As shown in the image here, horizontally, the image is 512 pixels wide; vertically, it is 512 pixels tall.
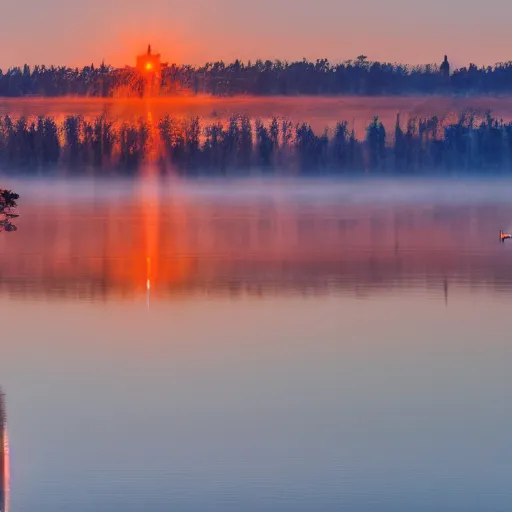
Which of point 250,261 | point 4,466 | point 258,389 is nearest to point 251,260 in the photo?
point 250,261

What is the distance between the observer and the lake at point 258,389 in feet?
53.6

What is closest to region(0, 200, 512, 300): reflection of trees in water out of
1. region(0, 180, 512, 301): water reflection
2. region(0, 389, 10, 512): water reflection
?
region(0, 180, 512, 301): water reflection

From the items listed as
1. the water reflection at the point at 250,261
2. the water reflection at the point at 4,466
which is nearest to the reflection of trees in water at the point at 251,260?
the water reflection at the point at 250,261

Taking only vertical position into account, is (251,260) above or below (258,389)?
above

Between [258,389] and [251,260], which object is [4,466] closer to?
[258,389]

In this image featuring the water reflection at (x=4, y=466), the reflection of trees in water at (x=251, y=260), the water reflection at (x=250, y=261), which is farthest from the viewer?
the reflection of trees in water at (x=251, y=260)

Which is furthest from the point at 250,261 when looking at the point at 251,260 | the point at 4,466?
the point at 4,466

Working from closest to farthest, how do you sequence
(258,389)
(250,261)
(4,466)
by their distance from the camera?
1. (4,466)
2. (258,389)
3. (250,261)

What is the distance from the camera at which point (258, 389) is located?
869 inches

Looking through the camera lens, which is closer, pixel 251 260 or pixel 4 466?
pixel 4 466

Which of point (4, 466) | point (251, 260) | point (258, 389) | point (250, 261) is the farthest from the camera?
point (251, 260)

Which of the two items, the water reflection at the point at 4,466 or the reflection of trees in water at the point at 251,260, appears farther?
the reflection of trees in water at the point at 251,260

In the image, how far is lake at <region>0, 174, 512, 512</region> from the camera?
1633cm

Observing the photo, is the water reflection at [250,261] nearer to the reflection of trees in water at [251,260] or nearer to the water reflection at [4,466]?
the reflection of trees in water at [251,260]
